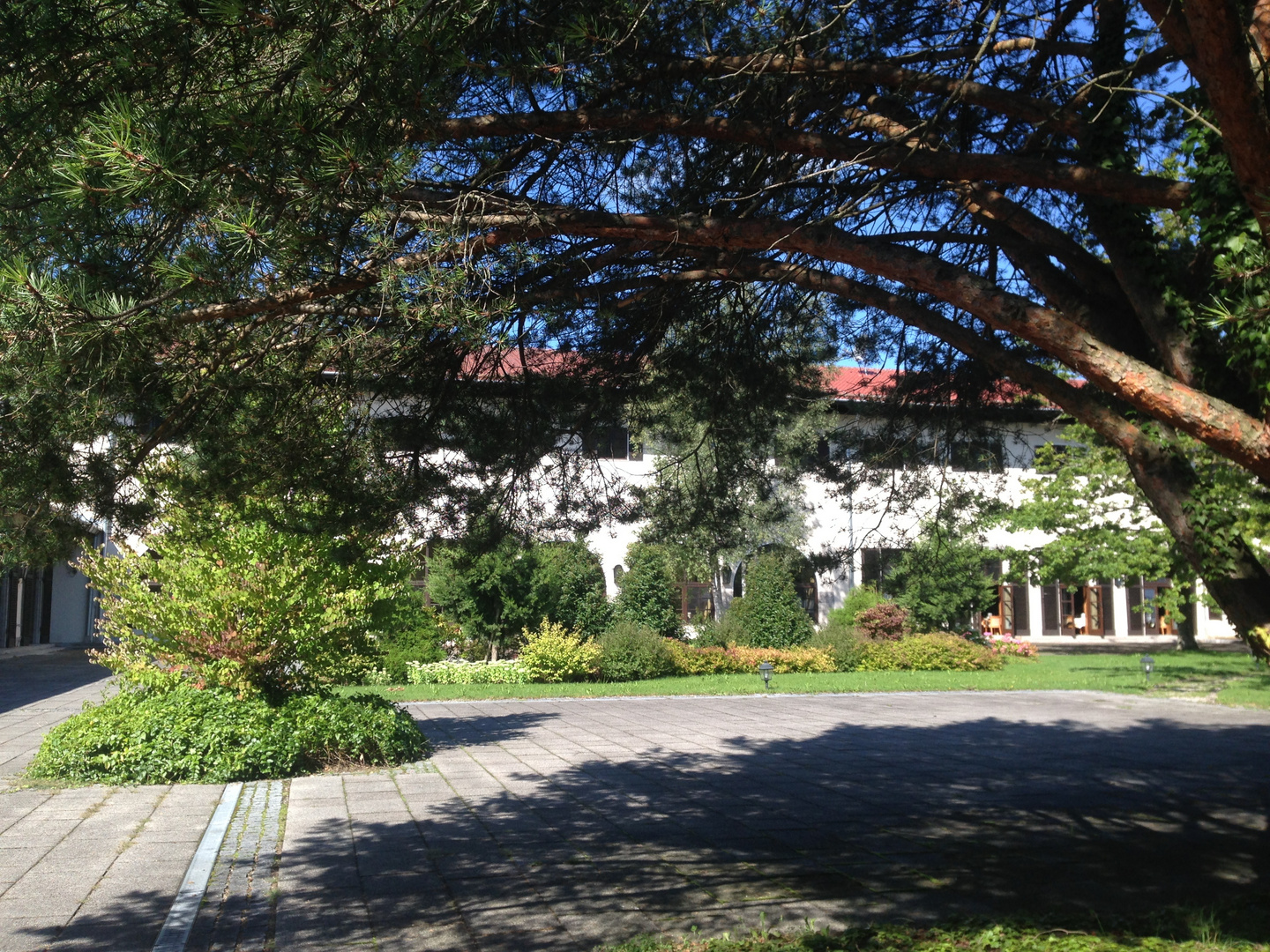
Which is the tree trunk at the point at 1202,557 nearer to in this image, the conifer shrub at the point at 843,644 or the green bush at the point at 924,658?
the conifer shrub at the point at 843,644

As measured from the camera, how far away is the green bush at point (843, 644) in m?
22.9

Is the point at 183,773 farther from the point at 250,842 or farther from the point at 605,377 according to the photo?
the point at 605,377

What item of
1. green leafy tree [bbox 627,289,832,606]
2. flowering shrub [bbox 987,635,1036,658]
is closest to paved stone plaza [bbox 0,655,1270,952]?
green leafy tree [bbox 627,289,832,606]

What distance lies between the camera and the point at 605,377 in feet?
26.3

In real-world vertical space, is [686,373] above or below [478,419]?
above

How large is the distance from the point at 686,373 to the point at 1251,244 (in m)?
4.82

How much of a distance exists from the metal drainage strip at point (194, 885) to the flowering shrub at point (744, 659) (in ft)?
45.3

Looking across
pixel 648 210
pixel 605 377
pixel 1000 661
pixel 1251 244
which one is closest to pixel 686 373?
pixel 605 377

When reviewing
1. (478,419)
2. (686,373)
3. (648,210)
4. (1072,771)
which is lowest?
→ (1072,771)

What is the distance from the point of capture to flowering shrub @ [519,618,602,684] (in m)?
19.5

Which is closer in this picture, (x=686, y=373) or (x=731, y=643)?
(x=686, y=373)

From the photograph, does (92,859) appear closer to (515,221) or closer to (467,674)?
(515,221)

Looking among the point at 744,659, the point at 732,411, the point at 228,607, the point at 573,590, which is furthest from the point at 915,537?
the point at 573,590

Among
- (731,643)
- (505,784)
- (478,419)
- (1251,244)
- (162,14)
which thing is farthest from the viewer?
(731,643)
